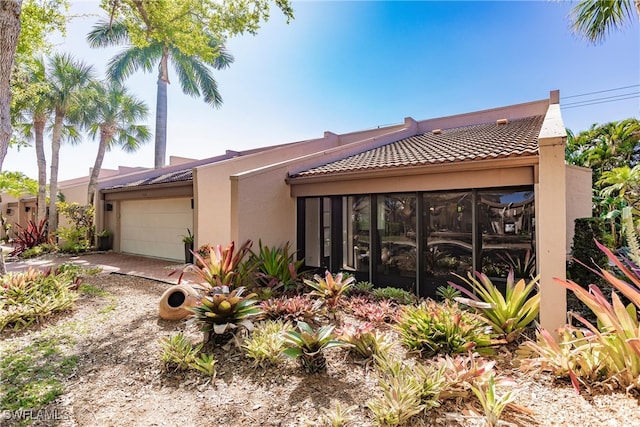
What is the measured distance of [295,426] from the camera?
119 inches

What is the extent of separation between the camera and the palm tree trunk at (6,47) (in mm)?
6309

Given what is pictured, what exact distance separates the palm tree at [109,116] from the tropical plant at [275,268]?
12.7 m

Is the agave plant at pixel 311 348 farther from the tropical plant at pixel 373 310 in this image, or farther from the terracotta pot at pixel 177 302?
the terracotta pot at pixel 177 302

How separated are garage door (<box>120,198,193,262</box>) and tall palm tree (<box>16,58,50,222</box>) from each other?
4.49 metres

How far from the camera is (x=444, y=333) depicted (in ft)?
14.3

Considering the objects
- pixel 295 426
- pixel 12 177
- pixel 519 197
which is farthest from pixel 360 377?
pixel 12 177

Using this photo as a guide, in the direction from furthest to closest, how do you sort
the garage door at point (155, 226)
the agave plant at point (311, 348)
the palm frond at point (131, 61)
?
the palm frond at point (131, 61)
the garage door at point (155, 226)
the agave plant at point (311, 348)

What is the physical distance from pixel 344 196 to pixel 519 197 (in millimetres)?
3879

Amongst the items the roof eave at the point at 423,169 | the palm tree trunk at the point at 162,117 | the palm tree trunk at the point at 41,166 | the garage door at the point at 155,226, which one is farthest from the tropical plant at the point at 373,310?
the palm tree trunk at the point at 162,117

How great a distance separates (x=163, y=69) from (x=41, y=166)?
372 inches

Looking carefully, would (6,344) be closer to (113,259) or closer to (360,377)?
(360,377)

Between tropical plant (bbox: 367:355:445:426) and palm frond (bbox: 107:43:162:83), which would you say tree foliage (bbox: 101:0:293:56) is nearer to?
tropical plant (bbox: 367:355:445:426)

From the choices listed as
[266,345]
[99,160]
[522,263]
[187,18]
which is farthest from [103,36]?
[522,263]

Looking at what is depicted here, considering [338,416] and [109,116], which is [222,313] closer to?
[338,416]
